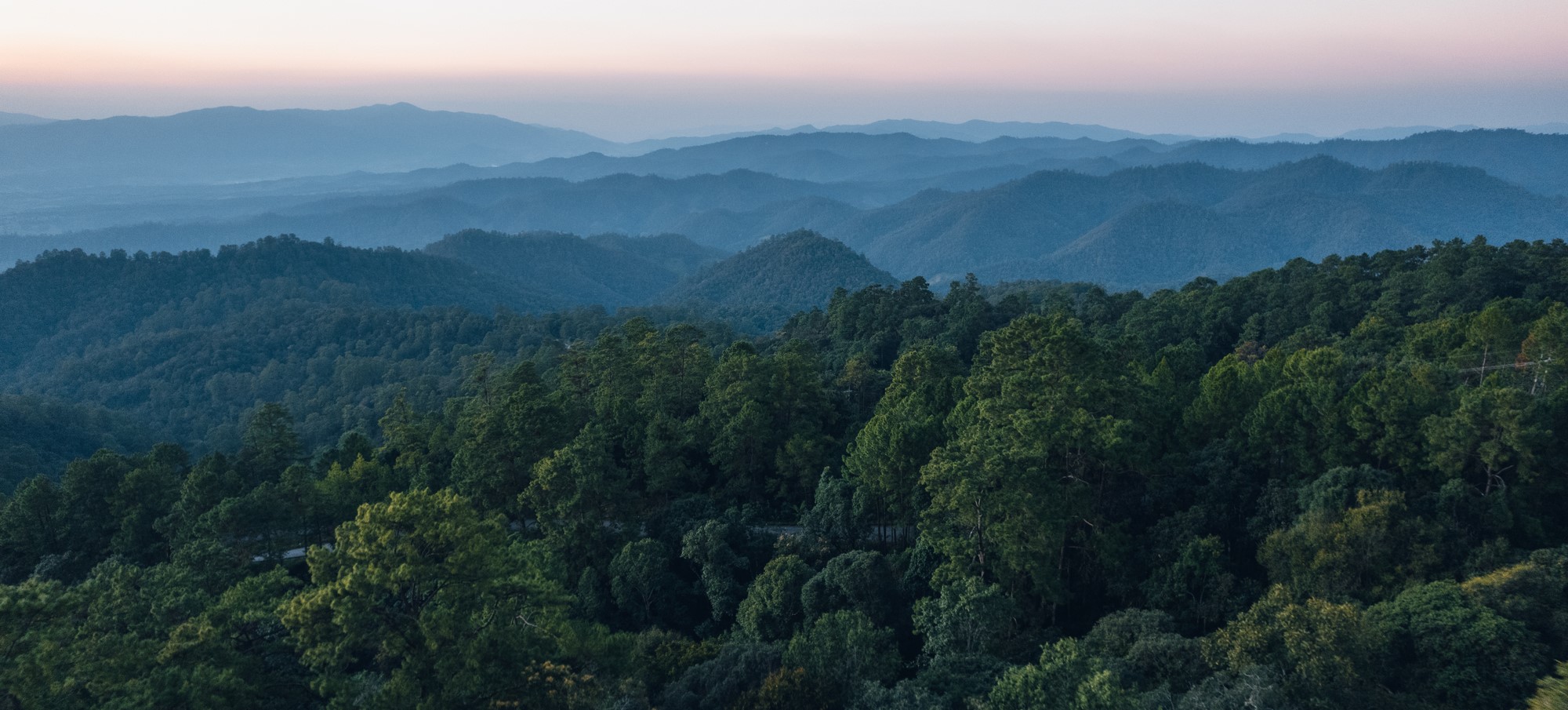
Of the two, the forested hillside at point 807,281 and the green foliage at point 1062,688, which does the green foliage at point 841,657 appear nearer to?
the green foliage at point 1062,688

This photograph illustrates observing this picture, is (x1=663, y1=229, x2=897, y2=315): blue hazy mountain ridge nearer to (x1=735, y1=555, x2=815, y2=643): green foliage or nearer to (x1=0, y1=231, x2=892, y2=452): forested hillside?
(x1=0, y1=231, x2=892, y2=452): forested hillside

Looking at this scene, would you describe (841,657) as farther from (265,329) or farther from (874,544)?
(265,329)

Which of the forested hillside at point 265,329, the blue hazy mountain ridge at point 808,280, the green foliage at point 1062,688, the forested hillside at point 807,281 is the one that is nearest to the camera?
the green foliage at point 1062,688

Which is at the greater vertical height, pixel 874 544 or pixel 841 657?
pixel 841 657

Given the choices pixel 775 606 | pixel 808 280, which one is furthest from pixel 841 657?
pixel 808 280

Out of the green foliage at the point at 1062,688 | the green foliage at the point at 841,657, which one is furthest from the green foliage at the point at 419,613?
the green foliage at the point at 1062,688

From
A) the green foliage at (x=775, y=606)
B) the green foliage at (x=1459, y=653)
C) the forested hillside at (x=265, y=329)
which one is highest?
the green foliage at (x=1459, y=653)

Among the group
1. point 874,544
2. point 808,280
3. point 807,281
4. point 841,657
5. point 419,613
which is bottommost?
point 807,281

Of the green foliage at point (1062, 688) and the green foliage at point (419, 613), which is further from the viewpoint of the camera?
the green foliage at point (419, 613)

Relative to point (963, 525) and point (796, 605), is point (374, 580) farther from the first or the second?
point (963, 525)
